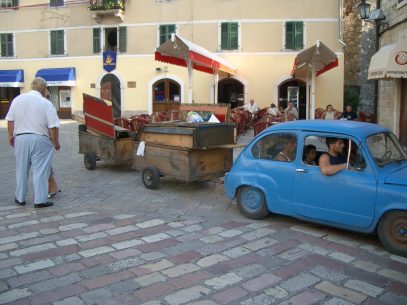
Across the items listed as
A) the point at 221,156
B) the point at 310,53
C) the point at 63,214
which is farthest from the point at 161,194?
the point at 310,53

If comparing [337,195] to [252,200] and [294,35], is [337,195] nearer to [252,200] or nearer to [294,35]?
[252,200]

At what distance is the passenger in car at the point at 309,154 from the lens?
5.66 meters

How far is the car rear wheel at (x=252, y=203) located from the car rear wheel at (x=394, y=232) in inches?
61.3

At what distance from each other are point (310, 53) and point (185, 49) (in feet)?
15.8

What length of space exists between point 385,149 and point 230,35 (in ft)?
61.0

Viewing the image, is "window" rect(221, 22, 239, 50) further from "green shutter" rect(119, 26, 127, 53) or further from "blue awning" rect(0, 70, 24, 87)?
"blue awning" rect(0, 70, 24, 87)

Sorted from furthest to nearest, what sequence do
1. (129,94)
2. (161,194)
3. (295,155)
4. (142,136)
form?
1. (129,94)
2. (142,136)
3. (161,194)
4. (295,155)

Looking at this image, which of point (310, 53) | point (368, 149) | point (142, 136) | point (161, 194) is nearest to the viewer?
point (368, 149)

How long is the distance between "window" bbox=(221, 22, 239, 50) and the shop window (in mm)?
5412

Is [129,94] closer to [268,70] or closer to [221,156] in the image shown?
[268,70]

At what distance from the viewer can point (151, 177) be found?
790 cm

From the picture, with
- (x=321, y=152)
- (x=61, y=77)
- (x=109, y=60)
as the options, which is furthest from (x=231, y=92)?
(x=321, y=152)

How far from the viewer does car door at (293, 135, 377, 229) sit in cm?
497

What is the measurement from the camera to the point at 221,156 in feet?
25.7
